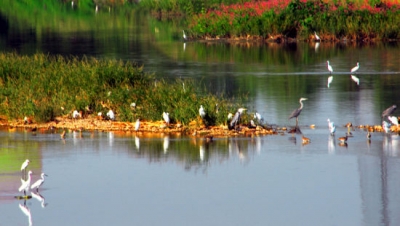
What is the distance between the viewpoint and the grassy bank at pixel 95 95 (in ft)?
63.5

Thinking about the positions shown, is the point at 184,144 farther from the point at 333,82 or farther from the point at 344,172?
the point at 333,82

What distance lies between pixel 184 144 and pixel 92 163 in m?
1.92

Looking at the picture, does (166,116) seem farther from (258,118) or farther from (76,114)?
(76,114)

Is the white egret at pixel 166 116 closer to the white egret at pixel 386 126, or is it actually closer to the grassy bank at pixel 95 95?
the grassy bank at pixel 95 95

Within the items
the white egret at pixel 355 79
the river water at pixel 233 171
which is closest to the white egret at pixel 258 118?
the river water at pixel 233 171

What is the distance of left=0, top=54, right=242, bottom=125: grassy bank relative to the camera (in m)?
19.3

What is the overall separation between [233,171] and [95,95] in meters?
5.98

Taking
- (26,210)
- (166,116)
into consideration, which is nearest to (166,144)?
(166,116)

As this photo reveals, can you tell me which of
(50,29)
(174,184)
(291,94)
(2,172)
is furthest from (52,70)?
(50,29)

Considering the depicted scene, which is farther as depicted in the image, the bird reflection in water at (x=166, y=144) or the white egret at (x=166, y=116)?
the white egret at (x=166, y=116)

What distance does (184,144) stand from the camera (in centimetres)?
1767

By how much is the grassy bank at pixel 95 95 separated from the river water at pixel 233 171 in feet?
2.67

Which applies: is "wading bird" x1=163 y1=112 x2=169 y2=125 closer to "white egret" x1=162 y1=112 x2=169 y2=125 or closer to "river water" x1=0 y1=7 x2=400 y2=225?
"white egret" x1=162 y1=112 x2=169 y2=125

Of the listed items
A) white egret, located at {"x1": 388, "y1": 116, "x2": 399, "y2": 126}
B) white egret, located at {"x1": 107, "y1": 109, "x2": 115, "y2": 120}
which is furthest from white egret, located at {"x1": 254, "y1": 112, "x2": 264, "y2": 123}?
white egret, located at {"x1": 107, "y1": 109, "x2": 115, "y2": 120}
